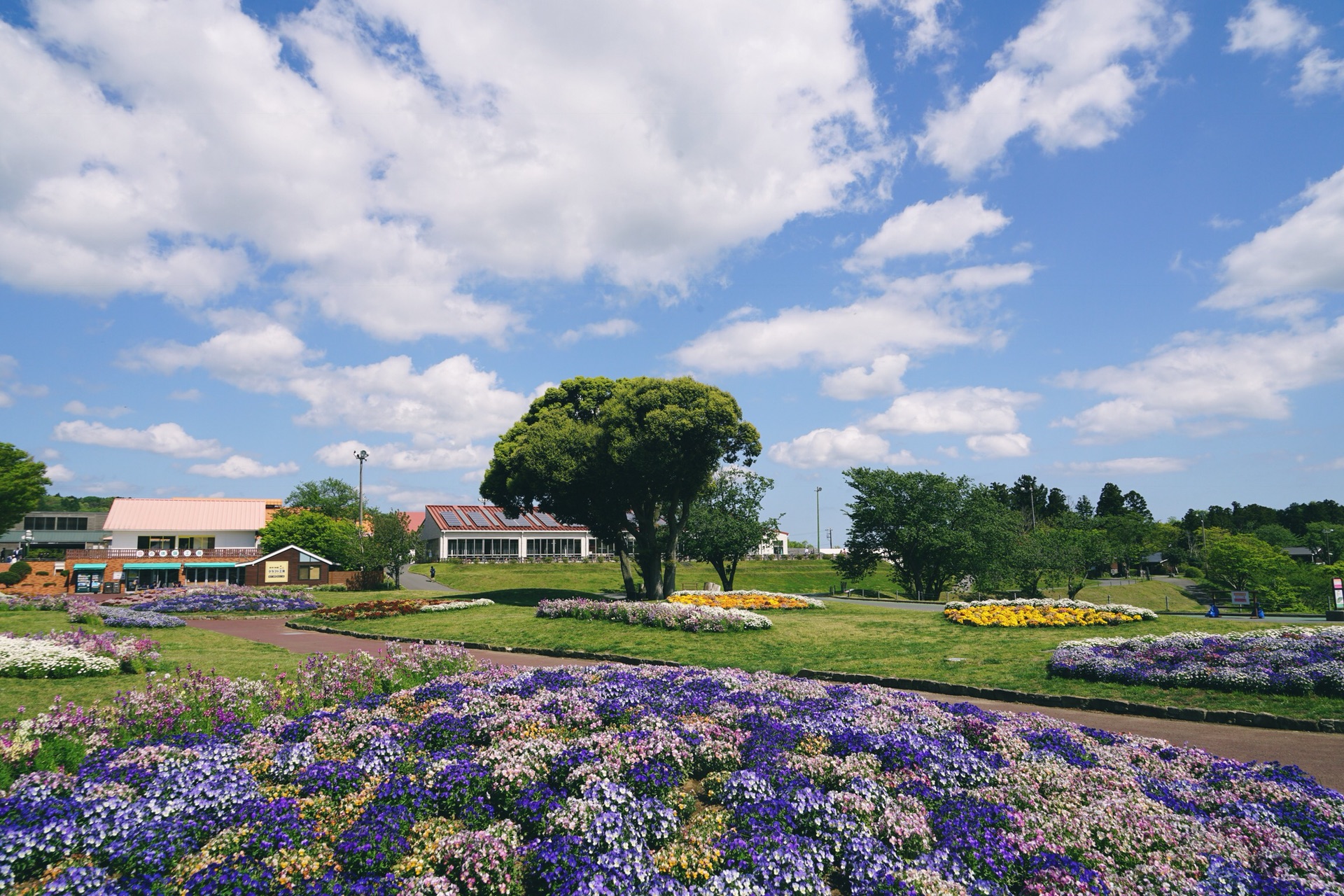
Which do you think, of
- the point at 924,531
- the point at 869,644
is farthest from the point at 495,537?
the point at 869,644

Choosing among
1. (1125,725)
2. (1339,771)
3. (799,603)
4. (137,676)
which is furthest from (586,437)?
(1339,771)

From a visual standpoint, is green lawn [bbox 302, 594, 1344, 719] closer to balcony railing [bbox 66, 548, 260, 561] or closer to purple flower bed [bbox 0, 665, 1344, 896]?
purple flower bed [bbox 0, 665, 1344, 896]

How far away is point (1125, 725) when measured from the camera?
32.5 ft

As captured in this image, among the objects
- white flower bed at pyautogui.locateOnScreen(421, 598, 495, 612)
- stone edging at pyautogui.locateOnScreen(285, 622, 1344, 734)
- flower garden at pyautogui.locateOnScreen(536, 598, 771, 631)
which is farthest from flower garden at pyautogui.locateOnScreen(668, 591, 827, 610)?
stone edging at pyautogui.locateOnScreen(285, 622, 1344, 734)

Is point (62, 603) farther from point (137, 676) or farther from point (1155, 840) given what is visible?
point (1155, 840)

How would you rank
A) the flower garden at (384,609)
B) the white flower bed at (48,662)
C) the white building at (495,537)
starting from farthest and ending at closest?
the white building at (495,537) < the flower garden at (384,609) < the white flower bed at (48,662)

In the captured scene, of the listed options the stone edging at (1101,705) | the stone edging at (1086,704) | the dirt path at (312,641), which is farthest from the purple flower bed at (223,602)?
the stone edging at (1101,705)

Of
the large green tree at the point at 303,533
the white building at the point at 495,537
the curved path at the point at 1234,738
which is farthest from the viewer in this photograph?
the white building at the point at 495,537

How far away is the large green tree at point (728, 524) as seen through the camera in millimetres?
40394

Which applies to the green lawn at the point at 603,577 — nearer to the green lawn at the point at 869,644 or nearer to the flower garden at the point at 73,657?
the green lawn at the point at 869,644

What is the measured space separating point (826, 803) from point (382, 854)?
313 centimetres

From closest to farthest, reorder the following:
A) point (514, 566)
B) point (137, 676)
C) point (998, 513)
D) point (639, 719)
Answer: point (639, 719), point (137, 676), point (998, 513), point (514, 566)

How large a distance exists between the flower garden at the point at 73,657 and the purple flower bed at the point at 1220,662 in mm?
16403

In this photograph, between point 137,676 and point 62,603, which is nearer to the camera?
point 137,676
